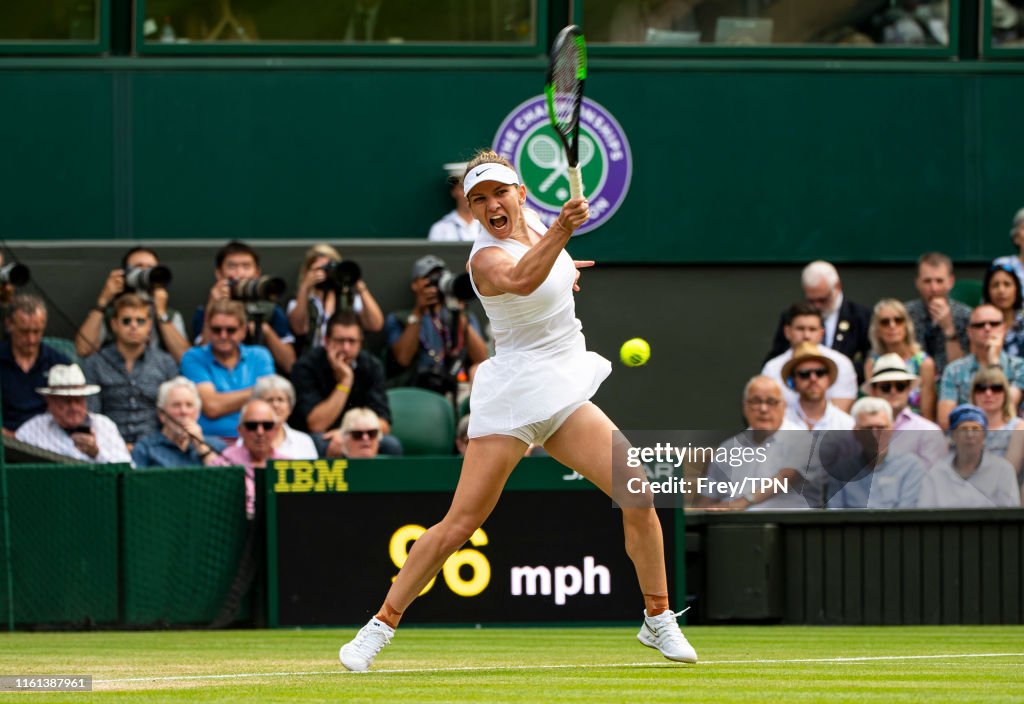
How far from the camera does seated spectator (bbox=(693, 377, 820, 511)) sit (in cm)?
1013

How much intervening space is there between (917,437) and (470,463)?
4.31m

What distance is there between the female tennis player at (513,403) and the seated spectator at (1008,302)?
5937 mm

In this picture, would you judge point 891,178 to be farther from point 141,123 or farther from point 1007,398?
point 141,123

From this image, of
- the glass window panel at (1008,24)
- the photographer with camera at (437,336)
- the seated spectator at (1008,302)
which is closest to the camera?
the seated spectator at (1008,302)

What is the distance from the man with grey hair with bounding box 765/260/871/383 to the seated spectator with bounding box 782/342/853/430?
0.99 metres

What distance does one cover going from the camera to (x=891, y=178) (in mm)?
14406

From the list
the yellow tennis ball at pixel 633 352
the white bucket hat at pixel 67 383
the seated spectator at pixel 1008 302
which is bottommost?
the white bucket hat at pixel 67 383

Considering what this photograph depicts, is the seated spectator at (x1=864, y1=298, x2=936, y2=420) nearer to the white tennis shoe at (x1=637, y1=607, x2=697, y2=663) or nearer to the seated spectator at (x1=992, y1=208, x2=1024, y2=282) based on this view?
the seated spectator at (x1=992, y1=208, x2=1024, y2=282)

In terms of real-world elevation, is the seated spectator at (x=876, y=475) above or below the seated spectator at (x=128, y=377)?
below

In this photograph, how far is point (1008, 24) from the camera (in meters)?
14.5

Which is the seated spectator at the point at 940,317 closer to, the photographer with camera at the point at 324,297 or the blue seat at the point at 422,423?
the blue seat at the point at 422,423

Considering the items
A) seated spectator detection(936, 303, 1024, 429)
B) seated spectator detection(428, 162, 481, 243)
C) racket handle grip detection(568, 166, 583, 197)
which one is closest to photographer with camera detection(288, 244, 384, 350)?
seated spectator detection(428, 162, 481, 243)

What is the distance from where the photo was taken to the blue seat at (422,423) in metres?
11.8

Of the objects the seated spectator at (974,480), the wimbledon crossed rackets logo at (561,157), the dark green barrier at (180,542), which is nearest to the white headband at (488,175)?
the dark green barrier at (180,542)
